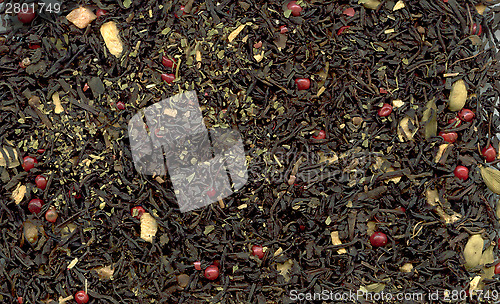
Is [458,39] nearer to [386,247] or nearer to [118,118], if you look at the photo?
[386,247]

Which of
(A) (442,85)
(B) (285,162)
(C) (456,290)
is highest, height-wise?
(A) (442,85)

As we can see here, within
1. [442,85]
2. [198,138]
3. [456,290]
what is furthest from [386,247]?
[198,138]

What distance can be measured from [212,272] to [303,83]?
50 centimetres

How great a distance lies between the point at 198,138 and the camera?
2.89ft

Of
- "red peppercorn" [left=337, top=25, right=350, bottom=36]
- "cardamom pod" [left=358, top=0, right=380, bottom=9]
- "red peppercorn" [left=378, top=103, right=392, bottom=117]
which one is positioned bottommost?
"red peppercorn" [left=378, top=103, right=392, bottom=117]

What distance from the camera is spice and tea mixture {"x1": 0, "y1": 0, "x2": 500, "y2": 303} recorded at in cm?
87

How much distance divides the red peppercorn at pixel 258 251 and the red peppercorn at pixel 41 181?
1.75ft

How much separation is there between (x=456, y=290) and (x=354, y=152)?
408 mm

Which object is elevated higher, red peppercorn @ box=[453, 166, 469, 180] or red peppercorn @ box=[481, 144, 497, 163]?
red peppercorn @ box=[481, 144, 497, 163]

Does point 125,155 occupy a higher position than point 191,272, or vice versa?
point 125,155

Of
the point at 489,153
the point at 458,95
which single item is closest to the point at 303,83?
the point at 458,95

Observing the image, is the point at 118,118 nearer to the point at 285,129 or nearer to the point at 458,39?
the point at 285,129

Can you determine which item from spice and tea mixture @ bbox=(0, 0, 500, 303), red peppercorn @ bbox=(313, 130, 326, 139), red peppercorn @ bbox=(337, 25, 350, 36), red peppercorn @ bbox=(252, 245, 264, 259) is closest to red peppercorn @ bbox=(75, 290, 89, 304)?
spice and tea mixture @ bbox=(0, 0, 500, 303)

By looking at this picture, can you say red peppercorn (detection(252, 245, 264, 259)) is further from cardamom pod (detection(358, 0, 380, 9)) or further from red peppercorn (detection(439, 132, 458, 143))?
cardamom pod (detection(358, 0, 380, 9))
